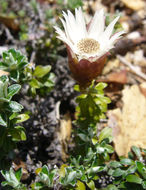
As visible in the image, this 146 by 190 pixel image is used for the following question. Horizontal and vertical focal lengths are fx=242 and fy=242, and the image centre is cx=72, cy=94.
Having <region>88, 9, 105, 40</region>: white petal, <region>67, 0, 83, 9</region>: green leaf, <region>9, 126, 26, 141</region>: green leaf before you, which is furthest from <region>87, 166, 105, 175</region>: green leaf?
<region>67, 0, 83, 9</region>: green leaf

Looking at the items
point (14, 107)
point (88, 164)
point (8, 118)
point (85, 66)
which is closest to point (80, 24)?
point (85, 66)

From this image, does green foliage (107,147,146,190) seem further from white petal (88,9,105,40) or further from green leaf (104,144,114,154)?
white petal (88,9,105,40)

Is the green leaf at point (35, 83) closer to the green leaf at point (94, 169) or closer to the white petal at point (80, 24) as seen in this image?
the white petal at point (80, 24)

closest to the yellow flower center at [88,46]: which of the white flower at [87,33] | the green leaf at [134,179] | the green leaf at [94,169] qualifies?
the white flower at [87,33]

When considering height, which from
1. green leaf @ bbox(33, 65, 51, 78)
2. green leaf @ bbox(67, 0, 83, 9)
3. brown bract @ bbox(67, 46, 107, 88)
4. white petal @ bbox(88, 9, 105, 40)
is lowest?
brown bract @ bbox(67, 46, 107, 88)

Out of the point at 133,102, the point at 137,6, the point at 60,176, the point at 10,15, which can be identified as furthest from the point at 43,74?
the point at 137,6

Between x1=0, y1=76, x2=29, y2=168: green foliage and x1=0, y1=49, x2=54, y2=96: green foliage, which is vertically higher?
x1=0, y1=49, x2=54, y2=96: green foliage

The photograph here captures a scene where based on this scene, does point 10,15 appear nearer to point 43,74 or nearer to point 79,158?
point 43,74

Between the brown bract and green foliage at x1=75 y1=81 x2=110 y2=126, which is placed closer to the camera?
the brown bract
